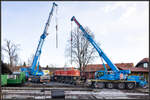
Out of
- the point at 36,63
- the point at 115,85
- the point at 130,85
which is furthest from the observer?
the point at 36,63

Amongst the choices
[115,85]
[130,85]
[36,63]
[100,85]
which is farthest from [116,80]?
[36,63]

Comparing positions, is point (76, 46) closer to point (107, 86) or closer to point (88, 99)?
point (107, 86)

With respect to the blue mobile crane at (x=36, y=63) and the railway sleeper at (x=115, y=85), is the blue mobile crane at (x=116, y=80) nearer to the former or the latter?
the railway sleeper at (x=115, y=85)

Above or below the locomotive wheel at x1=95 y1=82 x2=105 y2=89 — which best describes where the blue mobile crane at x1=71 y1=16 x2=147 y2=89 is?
above

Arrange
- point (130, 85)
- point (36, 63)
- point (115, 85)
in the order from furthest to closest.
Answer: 1. point (36, 63)
2. point (115, 85)
3. point (130, 85)

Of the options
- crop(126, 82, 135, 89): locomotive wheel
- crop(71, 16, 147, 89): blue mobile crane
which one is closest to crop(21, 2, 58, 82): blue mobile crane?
crop(71, 16, 147, 89): blue mobile crane

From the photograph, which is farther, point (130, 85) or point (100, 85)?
point (100, 85)

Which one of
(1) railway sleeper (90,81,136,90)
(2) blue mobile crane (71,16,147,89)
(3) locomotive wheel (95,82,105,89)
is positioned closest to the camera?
(2) blue mobile crane (71,16,147,89)

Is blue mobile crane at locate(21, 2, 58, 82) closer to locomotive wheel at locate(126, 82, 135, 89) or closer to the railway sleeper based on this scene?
the railway sleeper

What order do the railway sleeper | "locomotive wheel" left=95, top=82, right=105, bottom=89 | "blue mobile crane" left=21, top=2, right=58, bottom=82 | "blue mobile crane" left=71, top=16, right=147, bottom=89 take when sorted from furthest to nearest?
"blue mobile crane" left=21, top=2, right=58, bottom=82, "locomotive wheel" left=95, top=82, right=105, bottom=89, the railway sleeper, "blue mobile crane" left=71, top=16, right=147, bottom=89

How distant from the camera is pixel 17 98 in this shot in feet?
37.6

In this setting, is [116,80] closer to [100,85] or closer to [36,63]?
[100,85]

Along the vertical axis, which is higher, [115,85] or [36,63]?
[36,63]

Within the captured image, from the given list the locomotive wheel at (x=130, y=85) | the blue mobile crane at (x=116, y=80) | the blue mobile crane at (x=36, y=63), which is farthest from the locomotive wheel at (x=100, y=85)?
the blue mobile crane at (x=36, y=63)
